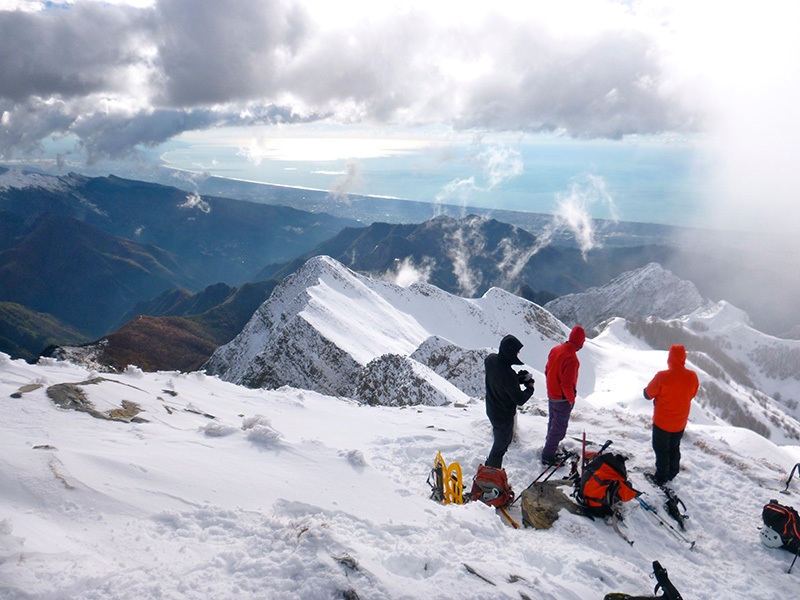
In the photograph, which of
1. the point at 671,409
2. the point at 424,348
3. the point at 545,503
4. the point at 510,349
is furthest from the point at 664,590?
the point at 424,348

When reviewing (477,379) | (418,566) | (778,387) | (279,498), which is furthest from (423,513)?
(778,387)

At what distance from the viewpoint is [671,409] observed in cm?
984

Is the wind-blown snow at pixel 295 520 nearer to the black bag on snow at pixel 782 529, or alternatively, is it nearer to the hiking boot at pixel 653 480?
the black bag on snow at pixel 782 529

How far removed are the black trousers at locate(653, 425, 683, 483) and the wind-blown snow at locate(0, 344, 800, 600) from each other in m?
0.35

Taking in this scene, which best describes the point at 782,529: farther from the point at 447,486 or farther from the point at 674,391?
the point at 447,486

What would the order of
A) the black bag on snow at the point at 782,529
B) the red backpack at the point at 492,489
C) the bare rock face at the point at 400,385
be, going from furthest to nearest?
the bare rock face at the point at 400,385
the red backpack at the point at 492,489
the black bag on snow at the point at 782,529

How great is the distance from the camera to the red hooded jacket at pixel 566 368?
9.89 m

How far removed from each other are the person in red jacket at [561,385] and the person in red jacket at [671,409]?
5.57 ft

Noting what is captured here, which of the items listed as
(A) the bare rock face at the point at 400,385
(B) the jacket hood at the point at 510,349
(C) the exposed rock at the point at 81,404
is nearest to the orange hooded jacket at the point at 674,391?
(B) the jacket hood at the point at 510,349

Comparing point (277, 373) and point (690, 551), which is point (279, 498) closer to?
point (690, 551)

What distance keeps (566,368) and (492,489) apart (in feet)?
10.5

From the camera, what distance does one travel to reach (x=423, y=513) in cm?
725

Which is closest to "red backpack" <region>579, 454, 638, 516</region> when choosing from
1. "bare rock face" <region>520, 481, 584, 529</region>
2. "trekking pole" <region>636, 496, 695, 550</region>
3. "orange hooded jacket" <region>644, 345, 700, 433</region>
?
"bare rock face" <region>520, 481, 584, 529</region>

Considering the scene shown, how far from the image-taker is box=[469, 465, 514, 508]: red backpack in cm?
858
